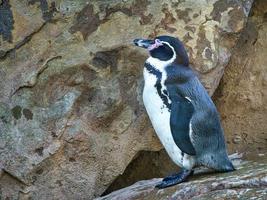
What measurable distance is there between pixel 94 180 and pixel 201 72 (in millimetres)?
775

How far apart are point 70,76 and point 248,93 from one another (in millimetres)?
1118

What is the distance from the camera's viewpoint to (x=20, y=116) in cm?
389

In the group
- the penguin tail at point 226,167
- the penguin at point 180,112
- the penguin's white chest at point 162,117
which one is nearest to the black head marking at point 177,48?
the penguin at point 180,112

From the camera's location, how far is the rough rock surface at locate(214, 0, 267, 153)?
4.40 metres

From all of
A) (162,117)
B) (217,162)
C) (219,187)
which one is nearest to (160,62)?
(162,117)

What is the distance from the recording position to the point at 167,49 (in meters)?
3.56

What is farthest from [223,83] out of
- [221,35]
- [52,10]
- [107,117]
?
[52,10]

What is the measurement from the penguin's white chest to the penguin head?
0.29 feet

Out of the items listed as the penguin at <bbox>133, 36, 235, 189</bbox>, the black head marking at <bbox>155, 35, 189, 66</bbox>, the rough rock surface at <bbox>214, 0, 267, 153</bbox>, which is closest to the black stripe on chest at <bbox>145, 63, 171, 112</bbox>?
the penguin at <bbox>133, 36, 235, 189</bbox>

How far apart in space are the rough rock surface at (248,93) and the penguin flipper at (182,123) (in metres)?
0.97

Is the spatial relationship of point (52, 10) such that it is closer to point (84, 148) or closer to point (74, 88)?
point (74, 88)

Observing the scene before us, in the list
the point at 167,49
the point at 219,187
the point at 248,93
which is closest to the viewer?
the point at 219,187

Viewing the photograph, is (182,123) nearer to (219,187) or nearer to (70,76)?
(219,187)

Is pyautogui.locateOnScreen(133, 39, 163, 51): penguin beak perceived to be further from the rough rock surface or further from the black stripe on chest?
the rough rock surface
